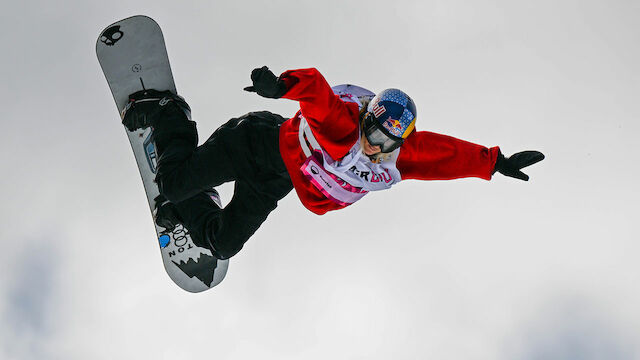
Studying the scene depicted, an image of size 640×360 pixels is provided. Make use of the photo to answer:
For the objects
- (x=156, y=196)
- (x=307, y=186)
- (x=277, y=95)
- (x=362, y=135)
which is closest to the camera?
(x=277, y=95)

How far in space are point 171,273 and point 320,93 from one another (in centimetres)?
452

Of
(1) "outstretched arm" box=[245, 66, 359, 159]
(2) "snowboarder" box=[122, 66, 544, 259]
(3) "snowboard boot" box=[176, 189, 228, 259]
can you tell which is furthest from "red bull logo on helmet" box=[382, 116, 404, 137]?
(3) "snowboard boot" box=[176, 189, 228, 259]

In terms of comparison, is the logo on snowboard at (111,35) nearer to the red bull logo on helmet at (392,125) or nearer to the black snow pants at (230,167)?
A: the black snow pants at (230,167)

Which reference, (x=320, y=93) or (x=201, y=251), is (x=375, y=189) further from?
(x=201, y=251)

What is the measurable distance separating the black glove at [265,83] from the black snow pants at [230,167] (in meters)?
1.41

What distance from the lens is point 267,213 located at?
726cm

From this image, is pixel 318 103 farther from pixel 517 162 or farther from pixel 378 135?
pixel 517 162

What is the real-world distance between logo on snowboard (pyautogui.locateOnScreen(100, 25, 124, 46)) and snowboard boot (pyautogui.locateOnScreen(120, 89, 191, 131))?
0.66 meters

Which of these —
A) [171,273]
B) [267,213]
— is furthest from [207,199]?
[171,273]

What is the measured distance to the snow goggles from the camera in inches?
225

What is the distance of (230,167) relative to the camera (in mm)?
6812

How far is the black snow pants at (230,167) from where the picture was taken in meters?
6.72

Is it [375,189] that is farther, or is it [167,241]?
[167,241]

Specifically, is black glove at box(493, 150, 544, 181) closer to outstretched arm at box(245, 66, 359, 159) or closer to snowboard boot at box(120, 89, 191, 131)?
outstretched arm at box(245, 66, 359, 159)
